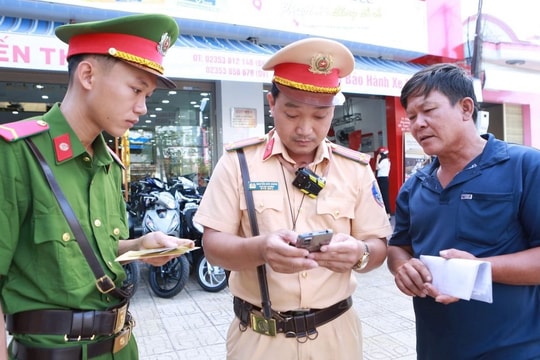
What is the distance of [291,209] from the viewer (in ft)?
5.14

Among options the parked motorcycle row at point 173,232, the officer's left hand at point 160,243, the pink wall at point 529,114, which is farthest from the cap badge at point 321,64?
the pink wall at point 529,114

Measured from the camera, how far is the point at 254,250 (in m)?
1.33

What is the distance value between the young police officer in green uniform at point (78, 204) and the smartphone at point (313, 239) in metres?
0.50

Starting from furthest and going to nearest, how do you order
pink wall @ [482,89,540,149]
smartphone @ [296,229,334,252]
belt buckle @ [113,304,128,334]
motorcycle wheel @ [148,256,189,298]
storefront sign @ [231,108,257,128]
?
1. pink wall @ [482,89,540,149]
2. storefront sign @ [231,108,257,128]
3. motorcycle wheel @ [148,256,189,298]
4. belt buckle @ [113,304,128,334]
5. smartphone @ [296,229,334,252]

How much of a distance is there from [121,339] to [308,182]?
927mm

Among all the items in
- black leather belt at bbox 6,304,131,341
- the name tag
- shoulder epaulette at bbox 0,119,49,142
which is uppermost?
shoulder epaulette at bbox 0,119,49,142

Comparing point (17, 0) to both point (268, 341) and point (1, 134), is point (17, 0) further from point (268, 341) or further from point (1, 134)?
point (268, 341)

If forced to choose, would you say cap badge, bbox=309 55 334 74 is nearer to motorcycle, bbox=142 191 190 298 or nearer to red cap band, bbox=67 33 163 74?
red cap band, bbox=67 33 163 74

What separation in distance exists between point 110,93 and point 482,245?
149cm

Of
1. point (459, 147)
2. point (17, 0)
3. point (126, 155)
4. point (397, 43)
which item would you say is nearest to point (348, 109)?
point (397, 43)

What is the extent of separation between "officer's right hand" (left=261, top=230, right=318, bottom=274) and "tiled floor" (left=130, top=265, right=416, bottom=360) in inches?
92.4

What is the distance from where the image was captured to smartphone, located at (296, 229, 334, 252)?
3.94 feet

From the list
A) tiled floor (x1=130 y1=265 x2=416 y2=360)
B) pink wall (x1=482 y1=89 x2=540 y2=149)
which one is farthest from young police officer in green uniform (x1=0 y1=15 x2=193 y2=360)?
pink wall (x1=482 y1=89 x2=540 y2=149)

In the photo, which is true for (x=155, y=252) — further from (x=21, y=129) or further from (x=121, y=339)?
(x=21, y=129)
